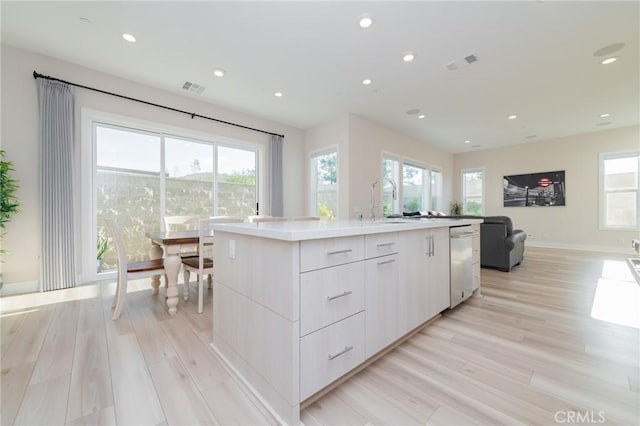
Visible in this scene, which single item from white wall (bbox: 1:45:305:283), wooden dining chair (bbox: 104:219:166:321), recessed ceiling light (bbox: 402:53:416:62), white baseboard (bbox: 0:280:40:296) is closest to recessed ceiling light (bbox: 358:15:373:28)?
recessed ceiling light (bbox: 402:53:416:62)

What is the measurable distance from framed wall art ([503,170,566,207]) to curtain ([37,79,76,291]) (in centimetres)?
992

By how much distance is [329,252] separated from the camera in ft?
3.98

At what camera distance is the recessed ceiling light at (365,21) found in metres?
2.41

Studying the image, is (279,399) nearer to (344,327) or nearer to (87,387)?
(344,327)

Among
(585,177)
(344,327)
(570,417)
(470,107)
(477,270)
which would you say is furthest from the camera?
(585,177)

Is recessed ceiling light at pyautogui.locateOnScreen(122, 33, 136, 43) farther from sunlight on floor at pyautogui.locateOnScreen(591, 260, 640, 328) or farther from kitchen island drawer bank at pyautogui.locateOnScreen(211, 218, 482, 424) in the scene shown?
sunlight on floor at pyautogui.locateOnScreen(591, 260, 640, 328)

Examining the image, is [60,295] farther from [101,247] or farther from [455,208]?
[455,208]

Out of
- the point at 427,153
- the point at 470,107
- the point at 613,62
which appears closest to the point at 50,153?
the point at 470,107

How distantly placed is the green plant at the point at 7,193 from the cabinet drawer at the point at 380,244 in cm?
377

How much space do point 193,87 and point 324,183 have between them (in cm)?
300

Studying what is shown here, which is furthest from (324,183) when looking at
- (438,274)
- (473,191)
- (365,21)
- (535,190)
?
(535,190)

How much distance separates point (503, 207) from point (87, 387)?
30.6ft

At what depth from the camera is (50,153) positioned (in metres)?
3.03

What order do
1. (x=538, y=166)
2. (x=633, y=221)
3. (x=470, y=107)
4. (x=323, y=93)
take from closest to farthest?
(x=323, y=93)
(x=470, y=107)
(x=633, y=221)
(x=538, y=166)
